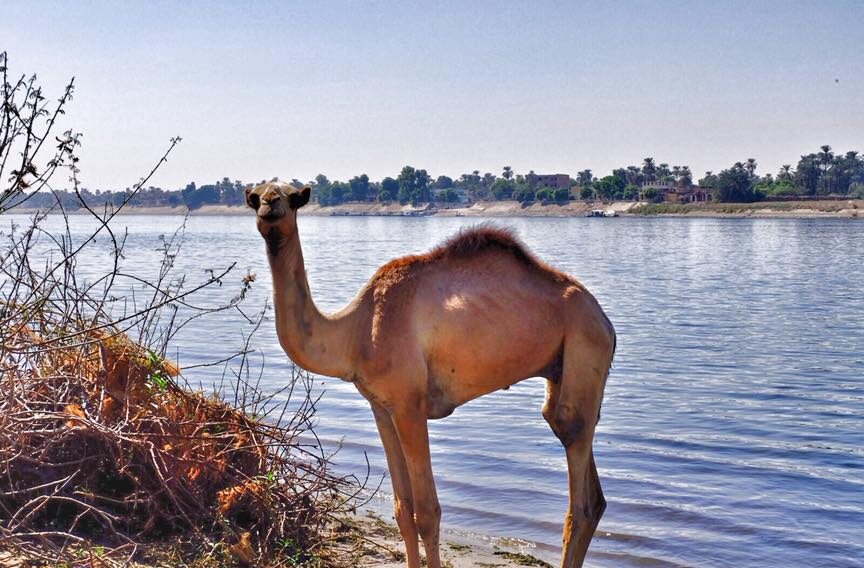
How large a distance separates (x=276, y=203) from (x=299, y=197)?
0.50 ft

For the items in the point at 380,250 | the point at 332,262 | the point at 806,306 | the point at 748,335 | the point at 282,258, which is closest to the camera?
the point at 282,258

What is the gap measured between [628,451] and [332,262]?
164 feet

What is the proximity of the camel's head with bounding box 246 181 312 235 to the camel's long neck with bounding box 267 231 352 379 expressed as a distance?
133 millimetres

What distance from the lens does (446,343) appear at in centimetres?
696

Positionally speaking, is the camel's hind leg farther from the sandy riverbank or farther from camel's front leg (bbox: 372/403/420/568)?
the sandy riverbank

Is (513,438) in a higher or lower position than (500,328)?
lower

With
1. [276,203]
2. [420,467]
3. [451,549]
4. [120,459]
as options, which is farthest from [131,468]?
[451,549]

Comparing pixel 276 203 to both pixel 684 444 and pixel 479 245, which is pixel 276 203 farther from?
pixel 684 444

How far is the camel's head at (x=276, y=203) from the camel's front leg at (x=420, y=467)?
1429 millimetres

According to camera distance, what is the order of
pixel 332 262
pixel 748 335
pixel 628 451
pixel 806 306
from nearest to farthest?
pixel 628 451 → pixel 748 335 → pixel 806 306 → pixel 332 262

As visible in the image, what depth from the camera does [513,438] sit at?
1460 cm

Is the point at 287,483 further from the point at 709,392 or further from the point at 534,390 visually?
the point at 709,392

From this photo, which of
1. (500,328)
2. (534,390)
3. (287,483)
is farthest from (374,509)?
(534,390)

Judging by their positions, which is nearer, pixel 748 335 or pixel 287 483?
pixel 287 483
